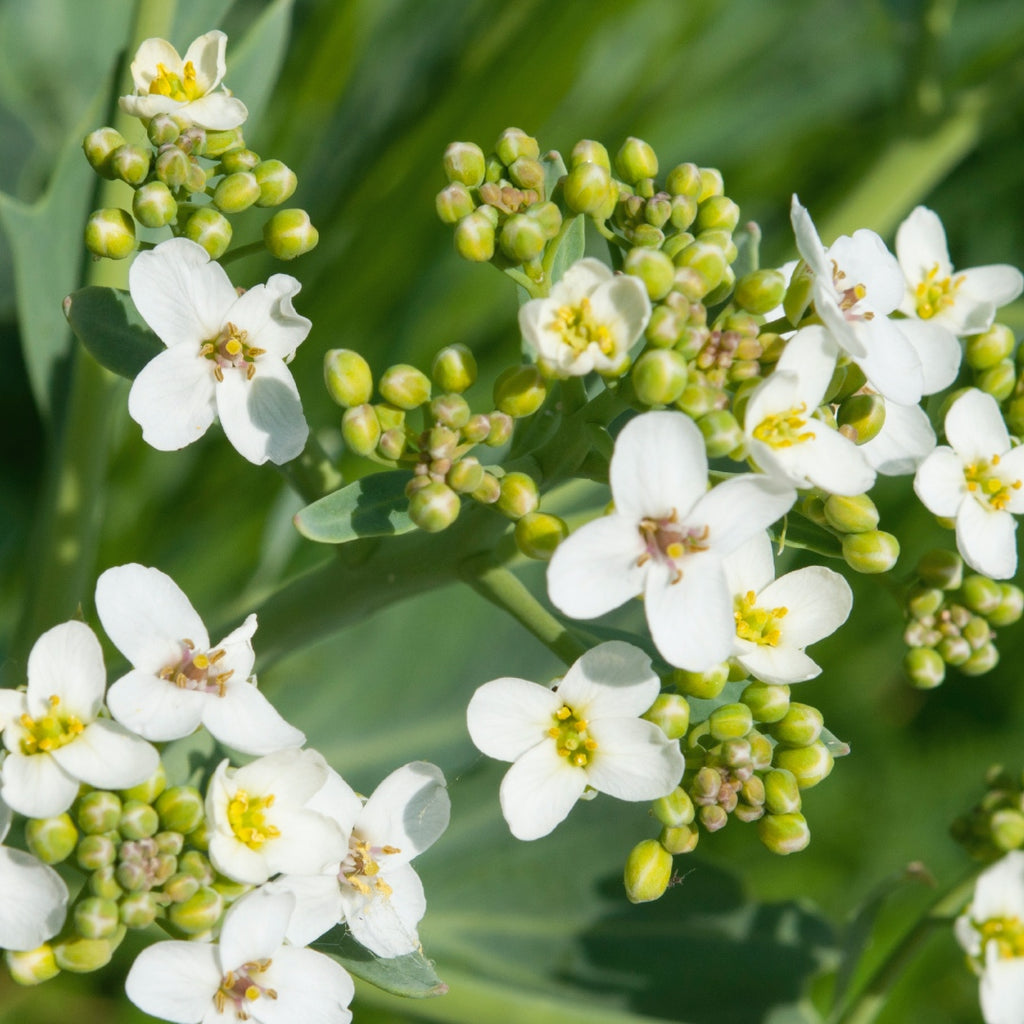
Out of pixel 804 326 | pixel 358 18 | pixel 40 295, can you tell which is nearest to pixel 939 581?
pixel 804 326

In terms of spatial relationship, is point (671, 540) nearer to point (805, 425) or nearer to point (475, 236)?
point (805, 425)

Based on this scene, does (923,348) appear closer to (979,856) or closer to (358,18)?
(979,856)

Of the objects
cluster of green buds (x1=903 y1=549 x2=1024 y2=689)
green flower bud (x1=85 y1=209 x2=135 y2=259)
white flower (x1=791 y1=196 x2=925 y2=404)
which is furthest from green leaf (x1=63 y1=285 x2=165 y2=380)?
cluster of green buds (x1=903 y1=549 x2=1024 y2=689)

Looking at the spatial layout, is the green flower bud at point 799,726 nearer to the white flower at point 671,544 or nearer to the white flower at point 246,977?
the white flower at point 671,544

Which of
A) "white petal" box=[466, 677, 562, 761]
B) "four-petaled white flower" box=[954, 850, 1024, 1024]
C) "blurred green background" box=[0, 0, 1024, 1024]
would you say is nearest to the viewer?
"white petal" box=[466, 677, 562, 761]

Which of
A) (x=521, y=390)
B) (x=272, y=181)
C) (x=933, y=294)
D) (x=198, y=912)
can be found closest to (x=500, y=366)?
(x=933, y=294)

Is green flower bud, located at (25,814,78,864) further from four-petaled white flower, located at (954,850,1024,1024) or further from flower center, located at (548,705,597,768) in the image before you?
four-petaled white flower, located at (954,850,1024,1024)
